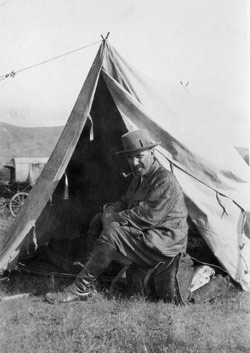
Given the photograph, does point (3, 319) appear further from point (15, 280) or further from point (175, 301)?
point (175, 301)

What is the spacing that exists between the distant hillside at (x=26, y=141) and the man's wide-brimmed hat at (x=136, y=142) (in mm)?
16536

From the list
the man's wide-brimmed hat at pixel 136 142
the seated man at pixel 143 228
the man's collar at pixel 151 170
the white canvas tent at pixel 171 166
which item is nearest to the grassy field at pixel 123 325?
the seated man at pixel 143 228

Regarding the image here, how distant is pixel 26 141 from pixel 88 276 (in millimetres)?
20930

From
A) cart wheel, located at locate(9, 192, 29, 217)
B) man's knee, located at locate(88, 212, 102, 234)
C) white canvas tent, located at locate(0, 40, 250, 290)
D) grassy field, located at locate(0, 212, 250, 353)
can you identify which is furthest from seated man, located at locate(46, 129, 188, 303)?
Answer: cart wheel, located at locate(9, 192, 29, 217)

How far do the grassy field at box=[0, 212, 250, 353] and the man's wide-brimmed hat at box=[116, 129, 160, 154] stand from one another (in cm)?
150

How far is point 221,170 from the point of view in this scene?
544 cm

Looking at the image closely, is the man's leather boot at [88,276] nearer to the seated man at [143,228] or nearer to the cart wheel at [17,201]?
the seated man at [143,228]

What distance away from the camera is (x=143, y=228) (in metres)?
4.68

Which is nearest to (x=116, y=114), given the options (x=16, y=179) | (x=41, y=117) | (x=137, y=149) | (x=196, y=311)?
(x=137, y=149)

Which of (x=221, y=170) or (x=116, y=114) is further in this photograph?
(x=116, y=114)

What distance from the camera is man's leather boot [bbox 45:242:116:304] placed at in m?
4.57

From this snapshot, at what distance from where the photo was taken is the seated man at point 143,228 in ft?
15.1

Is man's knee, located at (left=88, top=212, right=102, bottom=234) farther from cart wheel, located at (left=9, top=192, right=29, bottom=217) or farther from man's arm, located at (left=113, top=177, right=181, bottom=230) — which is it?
cart wheel, located at (left=9, top=192, right=29, bottom=217)

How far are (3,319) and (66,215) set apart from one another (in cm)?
234
